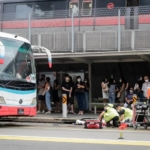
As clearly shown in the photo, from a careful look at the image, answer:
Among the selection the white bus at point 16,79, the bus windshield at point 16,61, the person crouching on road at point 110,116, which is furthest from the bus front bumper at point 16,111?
the person crouching on road at point 110,116

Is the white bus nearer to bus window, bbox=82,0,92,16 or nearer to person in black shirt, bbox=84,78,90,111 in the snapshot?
person in black shirt, bbox=84,78,90,111

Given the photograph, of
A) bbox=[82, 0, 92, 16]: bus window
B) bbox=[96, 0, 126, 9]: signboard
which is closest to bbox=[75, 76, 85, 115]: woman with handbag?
bbox=[82, 0, 92, 16]: bus window

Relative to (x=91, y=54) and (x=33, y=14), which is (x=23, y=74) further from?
(x=33, y=14)

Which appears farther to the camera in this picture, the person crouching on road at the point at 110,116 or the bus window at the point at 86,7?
the bus window at the point at 86,7

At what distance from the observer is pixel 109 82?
1978cm

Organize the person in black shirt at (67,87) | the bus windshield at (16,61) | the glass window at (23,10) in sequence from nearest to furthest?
the bus windshield at (16,61), the person in black shirt at (67,87), the glass window at (23,10)

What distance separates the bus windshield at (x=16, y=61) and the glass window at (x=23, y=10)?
231 inches

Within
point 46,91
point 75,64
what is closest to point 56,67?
point 75,64

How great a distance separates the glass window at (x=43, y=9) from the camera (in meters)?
20.9

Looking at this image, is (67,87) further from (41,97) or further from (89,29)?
(89,29)

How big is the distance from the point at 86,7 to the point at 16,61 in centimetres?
686

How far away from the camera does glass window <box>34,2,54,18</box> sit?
20.9 metres

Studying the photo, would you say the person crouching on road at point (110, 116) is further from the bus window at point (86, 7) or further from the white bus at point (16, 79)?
the bus window at point (86, 7)

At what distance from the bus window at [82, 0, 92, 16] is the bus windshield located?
525cm
